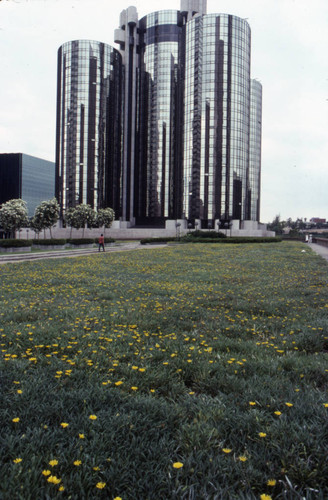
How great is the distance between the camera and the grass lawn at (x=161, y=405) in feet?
7.89

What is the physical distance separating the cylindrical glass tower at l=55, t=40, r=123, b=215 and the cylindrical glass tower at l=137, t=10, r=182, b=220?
13435 millimetres

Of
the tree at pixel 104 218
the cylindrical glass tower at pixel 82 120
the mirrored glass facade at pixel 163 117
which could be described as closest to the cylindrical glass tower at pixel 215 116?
the mirrored glass facade at pixel 163 117

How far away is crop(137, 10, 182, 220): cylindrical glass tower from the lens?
108688 mm

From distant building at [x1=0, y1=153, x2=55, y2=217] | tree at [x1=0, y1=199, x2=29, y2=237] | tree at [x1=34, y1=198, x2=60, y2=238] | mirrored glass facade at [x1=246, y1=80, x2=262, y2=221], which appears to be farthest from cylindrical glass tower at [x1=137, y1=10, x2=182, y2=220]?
distant building at [x1=0, y1=153, x2=55, y2=217]

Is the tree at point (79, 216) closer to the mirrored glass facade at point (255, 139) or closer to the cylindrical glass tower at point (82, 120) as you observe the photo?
the cylindrical glass tower at point (82, 120)

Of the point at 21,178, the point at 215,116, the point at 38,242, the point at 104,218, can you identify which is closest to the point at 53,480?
the point at 38,242

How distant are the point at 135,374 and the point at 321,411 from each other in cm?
203

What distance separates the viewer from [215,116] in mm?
98562

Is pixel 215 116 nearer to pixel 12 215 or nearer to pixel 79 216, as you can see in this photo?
pixel 79 216

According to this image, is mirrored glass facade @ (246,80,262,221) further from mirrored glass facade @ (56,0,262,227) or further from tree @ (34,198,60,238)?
tree @ (34,198,60,238)

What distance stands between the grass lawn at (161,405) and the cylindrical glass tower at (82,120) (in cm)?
9936

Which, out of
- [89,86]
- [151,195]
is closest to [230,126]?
[151,195]

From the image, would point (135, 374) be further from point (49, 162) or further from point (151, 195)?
point (49, 162)

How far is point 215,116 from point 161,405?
10434 cm
